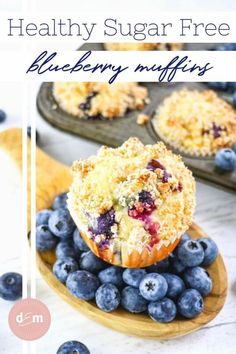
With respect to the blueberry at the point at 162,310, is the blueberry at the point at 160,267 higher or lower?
higher

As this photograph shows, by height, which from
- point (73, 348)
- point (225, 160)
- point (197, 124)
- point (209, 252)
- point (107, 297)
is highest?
point (197, 124)

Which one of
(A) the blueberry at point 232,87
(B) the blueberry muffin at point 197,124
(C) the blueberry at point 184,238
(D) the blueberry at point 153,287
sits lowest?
(D) the blueberry at point 153,287

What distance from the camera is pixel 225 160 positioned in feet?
6.04

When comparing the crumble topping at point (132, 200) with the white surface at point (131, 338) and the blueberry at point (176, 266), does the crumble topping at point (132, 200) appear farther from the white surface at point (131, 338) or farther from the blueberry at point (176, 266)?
the white surface at point (131, 338)

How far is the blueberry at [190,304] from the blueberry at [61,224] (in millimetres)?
328

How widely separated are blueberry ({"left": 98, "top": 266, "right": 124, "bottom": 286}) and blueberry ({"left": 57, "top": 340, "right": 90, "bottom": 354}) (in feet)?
0.51

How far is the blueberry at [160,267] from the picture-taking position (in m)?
1.55

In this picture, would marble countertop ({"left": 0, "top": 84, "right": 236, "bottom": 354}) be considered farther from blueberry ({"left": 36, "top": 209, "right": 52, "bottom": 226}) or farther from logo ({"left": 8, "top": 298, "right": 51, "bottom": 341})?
blueberry ({"left": 36, "top": 209, "right": 52, "bottom": 226})

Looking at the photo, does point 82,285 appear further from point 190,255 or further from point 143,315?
point 190,255

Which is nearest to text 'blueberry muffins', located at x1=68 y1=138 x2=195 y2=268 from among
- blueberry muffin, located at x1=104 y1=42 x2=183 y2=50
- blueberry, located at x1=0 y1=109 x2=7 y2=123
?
blueberry, located at x1=0 y1=109 x2=7 y2=123

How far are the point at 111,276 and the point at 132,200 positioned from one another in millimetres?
201

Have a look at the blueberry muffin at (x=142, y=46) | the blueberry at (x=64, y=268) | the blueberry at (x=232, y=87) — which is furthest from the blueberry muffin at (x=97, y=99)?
the blueberry at (x=64, y=268)

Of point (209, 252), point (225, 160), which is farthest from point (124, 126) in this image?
point (209, 252)

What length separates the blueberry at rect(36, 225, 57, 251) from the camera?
1.62 meters
